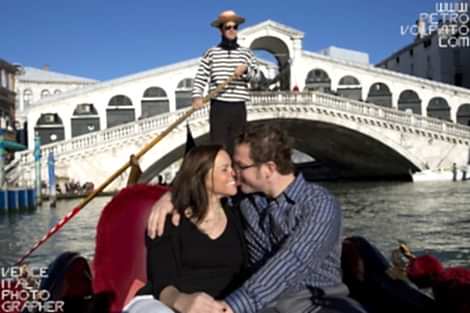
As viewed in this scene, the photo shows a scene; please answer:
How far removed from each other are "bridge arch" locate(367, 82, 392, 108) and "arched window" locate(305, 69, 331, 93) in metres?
1.10

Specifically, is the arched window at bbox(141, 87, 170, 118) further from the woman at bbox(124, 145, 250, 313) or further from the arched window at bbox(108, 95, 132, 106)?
the woman at bbox(124, 145, 250, 313)

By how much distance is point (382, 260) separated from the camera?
1.24m

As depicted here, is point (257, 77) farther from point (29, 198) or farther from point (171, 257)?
point (29, 198)

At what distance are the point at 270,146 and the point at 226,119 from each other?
907 millimetres

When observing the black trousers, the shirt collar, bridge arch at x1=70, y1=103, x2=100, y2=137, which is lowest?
the shirt collar

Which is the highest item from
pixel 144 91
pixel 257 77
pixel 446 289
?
pixel 144 91

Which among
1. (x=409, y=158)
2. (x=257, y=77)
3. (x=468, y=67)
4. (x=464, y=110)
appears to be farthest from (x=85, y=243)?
(x=468, y=67)

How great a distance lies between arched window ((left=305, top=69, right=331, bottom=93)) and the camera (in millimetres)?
16531

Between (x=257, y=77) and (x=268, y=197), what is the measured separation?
0.98 m

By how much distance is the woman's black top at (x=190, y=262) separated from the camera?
107cm

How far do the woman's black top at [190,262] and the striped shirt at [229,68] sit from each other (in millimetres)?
934

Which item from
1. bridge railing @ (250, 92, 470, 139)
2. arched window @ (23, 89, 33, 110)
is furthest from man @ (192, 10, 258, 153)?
arched window @ (23, 89, 33, 110)

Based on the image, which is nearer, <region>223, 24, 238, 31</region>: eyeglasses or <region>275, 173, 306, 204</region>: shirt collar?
<region>275, 173, 306, 204</region>: shirt collar

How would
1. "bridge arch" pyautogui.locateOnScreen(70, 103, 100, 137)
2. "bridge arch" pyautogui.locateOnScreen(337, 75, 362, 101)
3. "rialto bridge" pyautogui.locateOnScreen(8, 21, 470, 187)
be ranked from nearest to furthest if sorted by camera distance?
"rialto bridge" pyautogui.locateOnScreen(8, 21, 470, 187)
"bridge arch" pyautogui.locateOnScreen(70, 103, 100, 137)
"bridge arch" pyautogui.locateOnScreen(337, 75, 362, 101)
